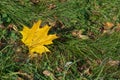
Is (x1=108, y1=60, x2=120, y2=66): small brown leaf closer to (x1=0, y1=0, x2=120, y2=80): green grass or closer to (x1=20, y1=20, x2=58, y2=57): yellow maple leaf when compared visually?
(x1=0, y1=0, x2=120, y2=80): green grass

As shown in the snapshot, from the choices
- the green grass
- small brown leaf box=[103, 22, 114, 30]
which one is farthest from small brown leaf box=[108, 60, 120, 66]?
small brown leaf box=[103, 22, 114, 30]

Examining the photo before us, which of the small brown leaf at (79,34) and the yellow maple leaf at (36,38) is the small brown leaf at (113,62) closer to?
the small brown leaf at (79,34)

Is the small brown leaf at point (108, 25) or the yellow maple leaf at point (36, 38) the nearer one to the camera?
the yellow maple leaf at point (36, 38)

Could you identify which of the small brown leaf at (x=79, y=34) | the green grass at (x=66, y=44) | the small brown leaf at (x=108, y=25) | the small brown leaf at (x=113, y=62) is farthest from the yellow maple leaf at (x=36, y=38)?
the small brown leaf at (x=108, y=25)

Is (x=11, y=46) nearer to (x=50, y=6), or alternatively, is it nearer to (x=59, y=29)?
(x=59, y=29)

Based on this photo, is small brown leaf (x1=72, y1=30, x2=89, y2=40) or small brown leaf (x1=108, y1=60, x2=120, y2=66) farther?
small brown leaf (x1=72, y1=30, x2=89, y2=40)

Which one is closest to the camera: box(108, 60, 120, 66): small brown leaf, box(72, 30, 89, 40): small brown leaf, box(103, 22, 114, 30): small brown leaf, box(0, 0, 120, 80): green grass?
box(0, 0, 120, 80): green grass
